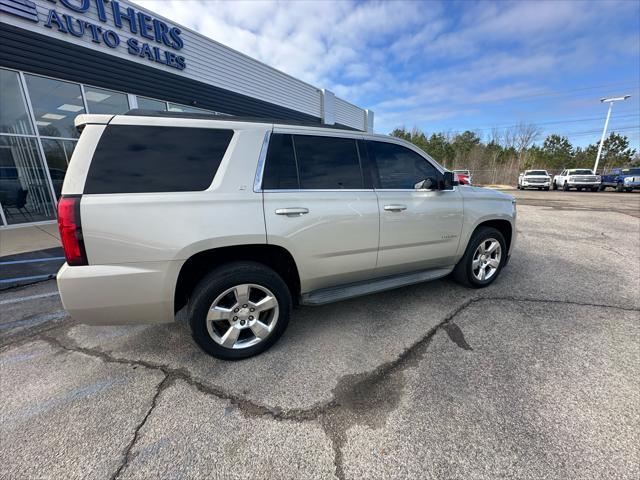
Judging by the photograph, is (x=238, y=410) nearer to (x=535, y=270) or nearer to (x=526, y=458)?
(x=526, y=458)

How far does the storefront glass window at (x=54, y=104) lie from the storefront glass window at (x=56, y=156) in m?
0.21

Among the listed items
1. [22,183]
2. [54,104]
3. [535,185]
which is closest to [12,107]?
[54,104]

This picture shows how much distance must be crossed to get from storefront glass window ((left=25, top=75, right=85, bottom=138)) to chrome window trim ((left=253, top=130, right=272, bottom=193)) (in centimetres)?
830

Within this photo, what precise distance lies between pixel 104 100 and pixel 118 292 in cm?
932

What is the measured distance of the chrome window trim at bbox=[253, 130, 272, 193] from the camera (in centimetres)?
234

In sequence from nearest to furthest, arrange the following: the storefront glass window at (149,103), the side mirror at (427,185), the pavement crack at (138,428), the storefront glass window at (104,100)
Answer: the pavement crack at (138,428) < the side mirror at (427,185) < the storefront glass window at (104,100) < the storefront glass window at (149,103)

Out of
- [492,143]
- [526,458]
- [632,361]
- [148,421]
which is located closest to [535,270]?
[632,361]

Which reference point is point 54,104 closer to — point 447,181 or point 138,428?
point 138,428

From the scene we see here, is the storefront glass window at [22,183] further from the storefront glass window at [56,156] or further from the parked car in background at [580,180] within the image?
the parked car in background at [580,180]

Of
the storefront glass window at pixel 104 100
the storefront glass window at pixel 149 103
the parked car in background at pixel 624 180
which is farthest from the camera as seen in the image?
the parked car in background at pixel 624 180

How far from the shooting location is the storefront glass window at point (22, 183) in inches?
286

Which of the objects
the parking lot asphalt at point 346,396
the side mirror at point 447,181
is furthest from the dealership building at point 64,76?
the parking lot asphalt at point 346,396

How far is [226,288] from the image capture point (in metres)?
2.30

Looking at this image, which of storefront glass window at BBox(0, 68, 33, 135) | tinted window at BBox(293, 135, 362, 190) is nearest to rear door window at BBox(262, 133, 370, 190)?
tinted window at BBox(293, 135, 362, 190)
